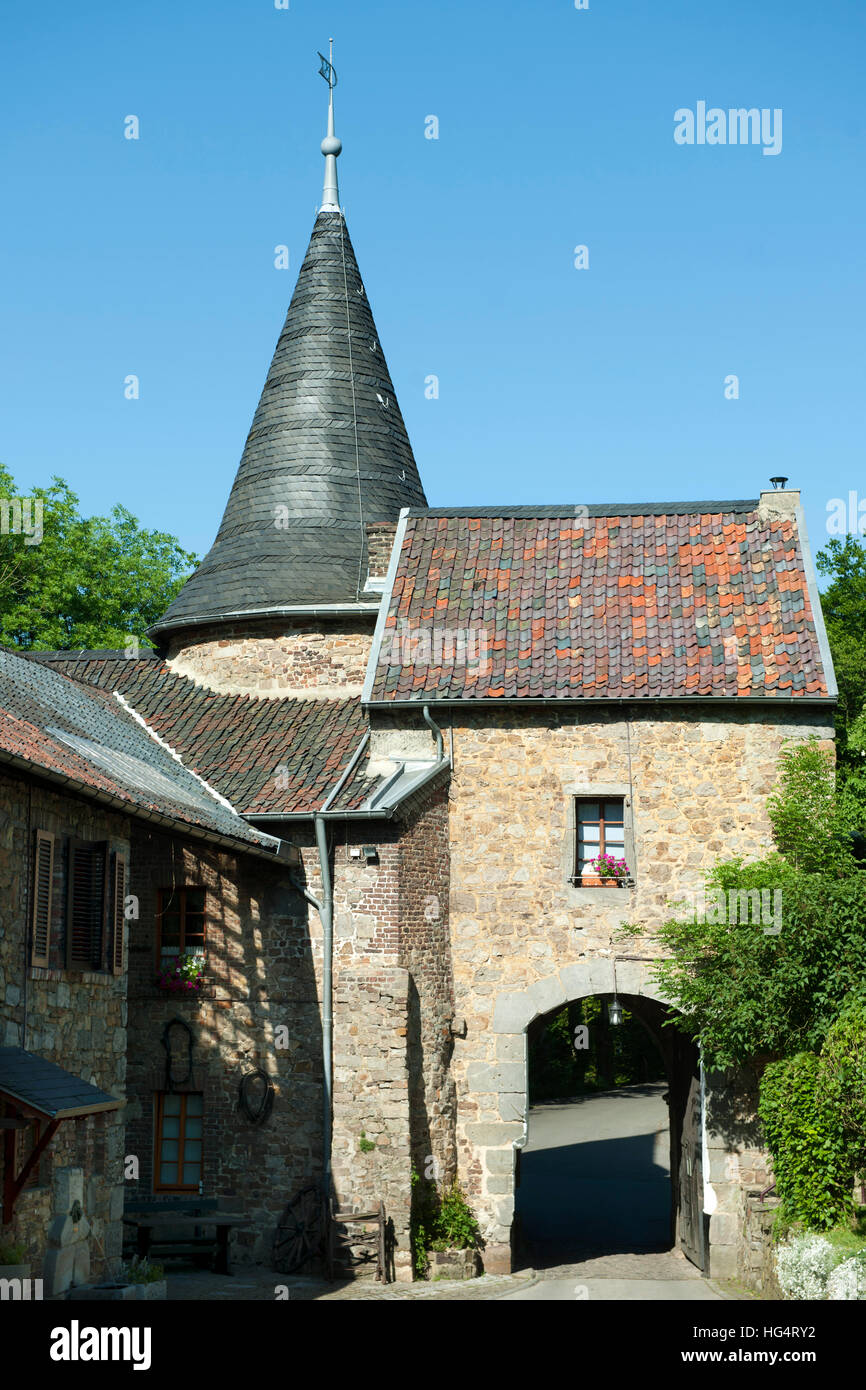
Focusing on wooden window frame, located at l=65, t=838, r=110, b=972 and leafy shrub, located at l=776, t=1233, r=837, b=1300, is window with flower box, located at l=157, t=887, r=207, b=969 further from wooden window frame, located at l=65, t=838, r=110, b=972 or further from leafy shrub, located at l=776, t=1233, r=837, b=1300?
leafy shrub, located at l=776, t=1233, r=837, b=1300

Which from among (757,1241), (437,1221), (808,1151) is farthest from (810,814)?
(437,1221)

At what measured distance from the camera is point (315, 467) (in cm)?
2164

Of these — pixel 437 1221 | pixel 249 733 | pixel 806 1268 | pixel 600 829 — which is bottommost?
pixel 437 1221

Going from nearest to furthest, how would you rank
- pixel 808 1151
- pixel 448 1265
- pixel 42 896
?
pixel 42 896 → pixel 808 1151 → pixel 448 1265

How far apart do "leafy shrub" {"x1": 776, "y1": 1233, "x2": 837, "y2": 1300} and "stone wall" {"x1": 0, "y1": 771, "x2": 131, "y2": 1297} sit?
575cm

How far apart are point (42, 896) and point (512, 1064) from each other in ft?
22.4

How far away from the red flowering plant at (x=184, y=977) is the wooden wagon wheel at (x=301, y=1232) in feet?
8.37

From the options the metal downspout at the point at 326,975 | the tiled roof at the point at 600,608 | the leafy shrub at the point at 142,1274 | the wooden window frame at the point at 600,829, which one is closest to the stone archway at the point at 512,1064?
the wooden window frame at the point at 600,829

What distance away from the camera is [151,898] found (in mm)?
17578

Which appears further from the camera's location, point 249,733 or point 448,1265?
point 249,733

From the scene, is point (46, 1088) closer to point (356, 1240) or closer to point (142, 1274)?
point (142, 1274)

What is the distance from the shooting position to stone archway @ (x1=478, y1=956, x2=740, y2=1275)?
16719 mm

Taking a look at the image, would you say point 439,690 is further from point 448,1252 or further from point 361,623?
point 448,1252

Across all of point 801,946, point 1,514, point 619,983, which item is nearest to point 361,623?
point 619,983
